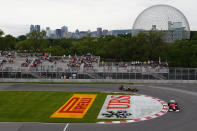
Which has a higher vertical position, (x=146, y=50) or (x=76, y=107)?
(x=146, y=50)

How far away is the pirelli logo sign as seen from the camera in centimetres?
2456

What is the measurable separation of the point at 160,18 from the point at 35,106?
81.4 metres

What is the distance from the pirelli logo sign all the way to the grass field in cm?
57

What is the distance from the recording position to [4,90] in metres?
40.1

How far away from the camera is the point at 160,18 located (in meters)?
98.2

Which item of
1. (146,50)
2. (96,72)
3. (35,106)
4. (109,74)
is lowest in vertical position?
(35,106)

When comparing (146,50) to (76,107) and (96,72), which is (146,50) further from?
(76,107)

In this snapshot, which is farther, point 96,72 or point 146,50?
point 146,50

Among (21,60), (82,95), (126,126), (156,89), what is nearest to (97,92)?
(82,95)

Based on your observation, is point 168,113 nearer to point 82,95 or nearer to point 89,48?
point 82,95

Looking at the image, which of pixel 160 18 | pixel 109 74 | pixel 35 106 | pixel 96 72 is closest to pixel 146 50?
pixel 109 74

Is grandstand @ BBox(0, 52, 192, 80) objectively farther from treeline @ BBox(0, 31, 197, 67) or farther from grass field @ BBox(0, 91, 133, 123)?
grass field @ BBox(0, 91, 133, 123)

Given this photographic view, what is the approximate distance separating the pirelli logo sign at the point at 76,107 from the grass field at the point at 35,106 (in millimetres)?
572

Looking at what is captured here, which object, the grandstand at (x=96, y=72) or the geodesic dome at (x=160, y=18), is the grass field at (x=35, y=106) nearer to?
the grandstand at (x=96, y=72)
